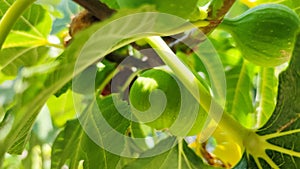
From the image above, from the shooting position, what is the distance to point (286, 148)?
78 centimetres

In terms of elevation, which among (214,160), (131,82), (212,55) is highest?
(131,82)

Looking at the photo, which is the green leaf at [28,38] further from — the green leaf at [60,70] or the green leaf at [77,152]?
the green leaf at [60,70]

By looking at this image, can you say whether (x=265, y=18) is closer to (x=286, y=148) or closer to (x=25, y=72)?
(x=286, y=148)

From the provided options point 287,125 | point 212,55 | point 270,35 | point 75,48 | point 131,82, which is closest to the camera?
point 75,48

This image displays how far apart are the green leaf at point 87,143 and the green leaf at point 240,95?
1.32ft

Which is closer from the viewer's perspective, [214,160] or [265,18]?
[265,18]

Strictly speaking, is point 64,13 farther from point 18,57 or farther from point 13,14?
point 13,14

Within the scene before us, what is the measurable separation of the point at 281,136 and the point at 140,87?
0.78ft

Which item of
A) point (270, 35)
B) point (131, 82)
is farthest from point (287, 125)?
point (131, 82)

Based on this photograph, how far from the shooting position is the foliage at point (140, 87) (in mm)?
572

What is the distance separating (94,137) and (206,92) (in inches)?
10.6

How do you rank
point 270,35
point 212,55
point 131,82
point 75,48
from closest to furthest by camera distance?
point 75,48 → point 270,35 → point 131,82 → point 212,55

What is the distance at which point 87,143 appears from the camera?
3.19 ft

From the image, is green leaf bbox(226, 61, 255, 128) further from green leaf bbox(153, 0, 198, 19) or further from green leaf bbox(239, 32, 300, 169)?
green leaf bbox(153, 0, 198, 19)
